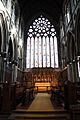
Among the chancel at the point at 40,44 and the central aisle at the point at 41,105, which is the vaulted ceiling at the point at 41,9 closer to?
the chancel at the point at 40,44

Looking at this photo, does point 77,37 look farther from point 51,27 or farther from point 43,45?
point 51,27

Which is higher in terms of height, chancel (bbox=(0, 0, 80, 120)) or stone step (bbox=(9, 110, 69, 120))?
chancel (bbox=(0, 0, 80, 120))

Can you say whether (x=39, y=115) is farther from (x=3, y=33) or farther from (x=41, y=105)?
(x=3, y=33)

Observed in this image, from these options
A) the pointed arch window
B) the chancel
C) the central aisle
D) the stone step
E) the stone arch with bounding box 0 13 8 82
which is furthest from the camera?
the pointed arch window

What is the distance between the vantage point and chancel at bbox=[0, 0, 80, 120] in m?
13.8

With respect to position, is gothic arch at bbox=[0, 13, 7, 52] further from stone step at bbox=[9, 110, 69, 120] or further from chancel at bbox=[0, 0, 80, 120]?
stone step at bbox=[9, 110, 69, 120]

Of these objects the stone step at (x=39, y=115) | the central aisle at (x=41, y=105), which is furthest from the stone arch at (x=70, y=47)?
the stone step at (x=39, y=115)

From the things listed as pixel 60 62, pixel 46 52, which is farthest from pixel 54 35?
pixel 60 62

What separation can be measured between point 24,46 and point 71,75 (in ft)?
38.6

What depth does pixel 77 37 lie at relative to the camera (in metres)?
13.7

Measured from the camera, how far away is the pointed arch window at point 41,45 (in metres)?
23.7

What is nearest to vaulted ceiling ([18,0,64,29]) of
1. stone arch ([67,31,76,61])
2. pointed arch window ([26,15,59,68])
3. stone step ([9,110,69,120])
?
pointed arch window ([26,15,59,68])

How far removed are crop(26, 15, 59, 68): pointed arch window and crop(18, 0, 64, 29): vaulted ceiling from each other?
49.8 inches

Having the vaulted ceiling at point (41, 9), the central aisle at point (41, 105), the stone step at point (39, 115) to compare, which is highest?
the vaulted ceiling at point (41, 9)
